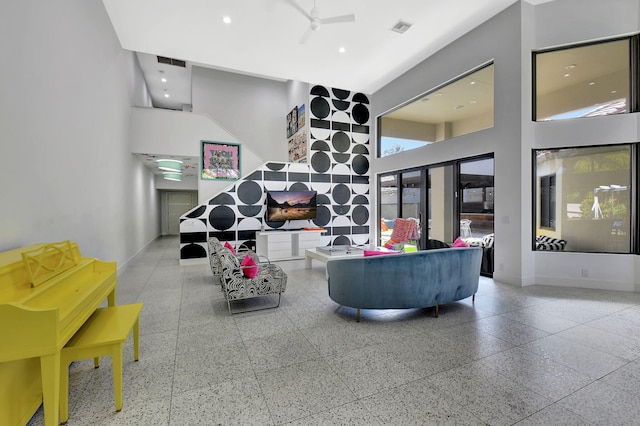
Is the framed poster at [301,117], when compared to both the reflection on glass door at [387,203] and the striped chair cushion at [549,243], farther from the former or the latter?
the striped chair cushion at [549,243]

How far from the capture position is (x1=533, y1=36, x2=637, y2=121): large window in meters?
4.47

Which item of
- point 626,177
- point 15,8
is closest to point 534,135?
point 626,177

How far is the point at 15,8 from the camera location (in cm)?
239

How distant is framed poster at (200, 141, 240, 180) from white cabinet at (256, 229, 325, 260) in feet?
6.09

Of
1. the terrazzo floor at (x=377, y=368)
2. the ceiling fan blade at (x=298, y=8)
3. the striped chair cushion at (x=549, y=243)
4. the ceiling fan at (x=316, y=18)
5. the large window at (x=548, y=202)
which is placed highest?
the ceiling fan blade at (x=298, y=8)

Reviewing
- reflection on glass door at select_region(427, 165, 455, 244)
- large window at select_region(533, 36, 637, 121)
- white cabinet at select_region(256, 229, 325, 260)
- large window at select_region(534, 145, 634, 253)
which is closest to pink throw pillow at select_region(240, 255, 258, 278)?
white cabinet at select_region(256, 229, 325, 260)

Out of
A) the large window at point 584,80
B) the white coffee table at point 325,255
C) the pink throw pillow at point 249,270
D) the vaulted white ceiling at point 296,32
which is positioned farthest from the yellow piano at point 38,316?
the large window at point 584,80

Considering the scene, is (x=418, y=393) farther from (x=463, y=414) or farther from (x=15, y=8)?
(x=15, y=8)

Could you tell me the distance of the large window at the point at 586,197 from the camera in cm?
445

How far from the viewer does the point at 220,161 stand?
7.42 meters

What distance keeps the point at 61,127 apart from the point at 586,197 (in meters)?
7.56

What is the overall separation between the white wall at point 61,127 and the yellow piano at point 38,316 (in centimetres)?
48

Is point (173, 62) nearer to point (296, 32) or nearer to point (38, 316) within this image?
point (296, 32)

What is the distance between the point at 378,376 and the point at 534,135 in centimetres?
480
